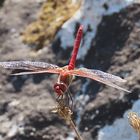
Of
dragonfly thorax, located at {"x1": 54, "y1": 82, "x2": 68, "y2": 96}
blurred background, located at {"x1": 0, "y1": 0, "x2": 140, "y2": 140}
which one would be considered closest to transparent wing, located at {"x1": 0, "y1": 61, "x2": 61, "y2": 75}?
dragonfly thorax, located at {"x1": 54, "y1": 82, "x2": 68, "y2": 96}

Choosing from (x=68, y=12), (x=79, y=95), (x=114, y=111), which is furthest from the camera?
(x=68, y=12)

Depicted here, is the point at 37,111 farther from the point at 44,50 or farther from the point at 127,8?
the point at 127,8

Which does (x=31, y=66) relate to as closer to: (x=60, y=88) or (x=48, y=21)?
(x=60, y=88)

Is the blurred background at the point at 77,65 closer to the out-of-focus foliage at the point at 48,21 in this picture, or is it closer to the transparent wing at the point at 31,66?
the out-of-focus foliage at the point at 48,21

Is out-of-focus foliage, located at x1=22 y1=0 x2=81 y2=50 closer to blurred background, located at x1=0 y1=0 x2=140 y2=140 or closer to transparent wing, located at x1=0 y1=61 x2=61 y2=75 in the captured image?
blurred background, located at x1=0 y1=0 x2=140 y2=140

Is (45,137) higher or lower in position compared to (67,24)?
lower

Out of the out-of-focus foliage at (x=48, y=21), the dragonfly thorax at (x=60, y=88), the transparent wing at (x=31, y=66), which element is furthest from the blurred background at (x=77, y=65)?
the dragonfly thorax at (x=60, y=88)

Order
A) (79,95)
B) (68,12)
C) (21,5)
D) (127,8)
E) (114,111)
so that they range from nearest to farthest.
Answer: (114,111)
(79,95)
(127,8)
(68,12)
(21,5)

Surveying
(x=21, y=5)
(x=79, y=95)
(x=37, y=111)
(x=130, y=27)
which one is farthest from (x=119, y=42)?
(x=21, y=5)
